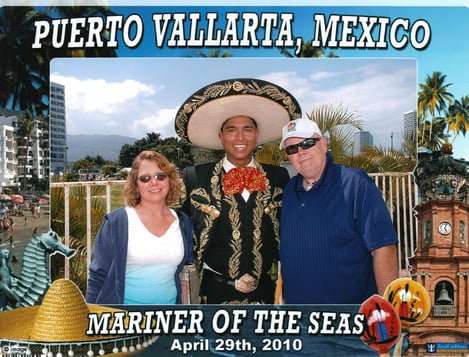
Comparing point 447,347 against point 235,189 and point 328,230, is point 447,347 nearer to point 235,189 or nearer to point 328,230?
point 328,230

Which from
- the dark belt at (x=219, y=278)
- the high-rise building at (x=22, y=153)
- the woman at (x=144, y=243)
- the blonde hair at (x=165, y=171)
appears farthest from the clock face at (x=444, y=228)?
the high-rise building at (x=22, y=153)

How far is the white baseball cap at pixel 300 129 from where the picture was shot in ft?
12.9

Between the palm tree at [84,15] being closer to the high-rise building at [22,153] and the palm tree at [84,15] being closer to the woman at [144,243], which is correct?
the high-rise building at [22,153]

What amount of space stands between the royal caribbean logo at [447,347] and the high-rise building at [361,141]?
1845mm

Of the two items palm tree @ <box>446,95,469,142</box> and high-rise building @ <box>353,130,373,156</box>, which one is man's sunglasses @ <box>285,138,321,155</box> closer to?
high-rise building @ <box>353,130,373,156</box>

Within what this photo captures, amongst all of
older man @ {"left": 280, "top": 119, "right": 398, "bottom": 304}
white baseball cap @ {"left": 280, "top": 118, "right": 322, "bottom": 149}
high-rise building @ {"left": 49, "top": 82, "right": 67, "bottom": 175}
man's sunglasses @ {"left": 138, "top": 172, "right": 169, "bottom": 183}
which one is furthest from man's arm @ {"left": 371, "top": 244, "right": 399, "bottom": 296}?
high-rise building @ {"left": 49, "top": 82, "right": 67, "bottom": 175}

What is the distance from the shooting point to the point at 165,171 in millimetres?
3975

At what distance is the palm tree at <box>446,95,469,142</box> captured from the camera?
13.9 feet

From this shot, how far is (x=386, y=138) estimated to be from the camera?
4160 mm

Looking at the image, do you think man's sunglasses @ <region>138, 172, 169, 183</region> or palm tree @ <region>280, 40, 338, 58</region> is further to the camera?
palm tree @ <region>280, 40, 338, 58</region>

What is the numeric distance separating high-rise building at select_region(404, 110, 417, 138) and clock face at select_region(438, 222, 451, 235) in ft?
2.75

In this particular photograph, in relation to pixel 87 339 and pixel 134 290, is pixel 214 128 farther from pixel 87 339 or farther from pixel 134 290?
pixel 87 339

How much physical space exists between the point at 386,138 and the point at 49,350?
3.48m

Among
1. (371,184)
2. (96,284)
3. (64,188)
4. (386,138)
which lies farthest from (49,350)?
(386,138)
